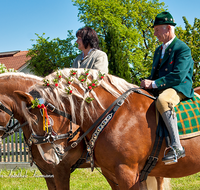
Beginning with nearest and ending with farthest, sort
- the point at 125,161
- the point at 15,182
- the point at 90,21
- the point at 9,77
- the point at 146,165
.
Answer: the point at 125,161 < the point at 146,165 < the point at 9,77 < the point at 15,182 < the point at 90,21

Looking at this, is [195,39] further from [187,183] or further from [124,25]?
[187,183]

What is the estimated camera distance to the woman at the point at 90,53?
316 centimetres

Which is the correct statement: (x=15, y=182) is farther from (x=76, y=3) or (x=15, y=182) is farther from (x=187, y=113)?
(x=76, y=3)

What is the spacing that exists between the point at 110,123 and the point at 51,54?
20580mm

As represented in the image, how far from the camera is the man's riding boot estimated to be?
2.15 meters

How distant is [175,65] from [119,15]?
811 inches

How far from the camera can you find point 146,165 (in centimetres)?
229

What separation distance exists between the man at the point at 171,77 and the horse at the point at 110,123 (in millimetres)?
135

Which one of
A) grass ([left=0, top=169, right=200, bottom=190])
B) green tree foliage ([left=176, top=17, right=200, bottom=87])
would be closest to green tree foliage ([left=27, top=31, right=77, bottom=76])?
green tree foliage ([left=176, top=17, right=200, bottom=87])

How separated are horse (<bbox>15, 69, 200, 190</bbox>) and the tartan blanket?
0.08m

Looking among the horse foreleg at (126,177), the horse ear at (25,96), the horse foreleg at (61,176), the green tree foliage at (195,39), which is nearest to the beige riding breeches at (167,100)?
the horse foreleg at (126,177)

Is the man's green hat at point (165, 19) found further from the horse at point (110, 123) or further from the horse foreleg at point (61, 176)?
the horse foreleg at point (61, 176)

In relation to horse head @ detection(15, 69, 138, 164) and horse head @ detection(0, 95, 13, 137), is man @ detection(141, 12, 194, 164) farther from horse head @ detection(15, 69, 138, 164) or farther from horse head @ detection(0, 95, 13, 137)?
horse head @ detection(0, 95, 13, 137)

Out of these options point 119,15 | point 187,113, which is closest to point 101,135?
point 187,113
